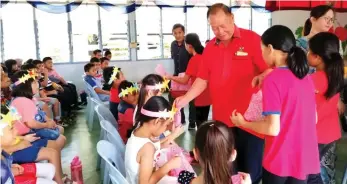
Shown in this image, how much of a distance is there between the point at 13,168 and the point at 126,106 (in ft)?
3.74

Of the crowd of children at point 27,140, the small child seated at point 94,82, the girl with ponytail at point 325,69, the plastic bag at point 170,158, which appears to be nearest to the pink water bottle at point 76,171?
the crowd of children at point 27,140

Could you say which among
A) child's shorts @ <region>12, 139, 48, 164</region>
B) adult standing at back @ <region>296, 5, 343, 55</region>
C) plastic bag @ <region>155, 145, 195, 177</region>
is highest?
adult standing at back @ <region>296, 5, 343, 55</region>

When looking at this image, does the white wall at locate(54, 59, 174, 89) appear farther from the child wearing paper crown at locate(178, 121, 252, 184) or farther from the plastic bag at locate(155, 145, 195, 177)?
the child wearing paper crown at locate(178, 121, 252, 184)

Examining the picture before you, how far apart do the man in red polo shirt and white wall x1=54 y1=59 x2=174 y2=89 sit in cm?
616

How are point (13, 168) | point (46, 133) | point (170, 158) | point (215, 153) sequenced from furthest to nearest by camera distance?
point (46, 133)
point (13, 168)
point (170, 158)
point (215, 153)

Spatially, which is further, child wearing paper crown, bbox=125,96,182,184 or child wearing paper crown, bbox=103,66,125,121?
child wearing paper crown, bbox=103,66,125,121

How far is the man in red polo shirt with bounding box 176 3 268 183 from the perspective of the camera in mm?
2119

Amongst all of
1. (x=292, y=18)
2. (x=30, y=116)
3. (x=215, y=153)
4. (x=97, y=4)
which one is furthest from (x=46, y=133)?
(x=292, y=18)

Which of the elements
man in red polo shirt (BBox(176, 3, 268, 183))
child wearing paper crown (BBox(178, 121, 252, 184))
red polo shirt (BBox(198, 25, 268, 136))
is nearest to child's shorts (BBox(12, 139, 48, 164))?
man in red polo shirt (BBox(176, 3, 268, 183))

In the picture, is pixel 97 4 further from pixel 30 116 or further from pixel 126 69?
pixel 30 116

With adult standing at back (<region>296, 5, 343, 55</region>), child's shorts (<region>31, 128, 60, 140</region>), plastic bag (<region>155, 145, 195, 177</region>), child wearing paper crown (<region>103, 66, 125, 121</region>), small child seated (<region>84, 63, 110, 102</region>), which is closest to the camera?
plastic bag (<region>155, 145, 195, 177</region>)

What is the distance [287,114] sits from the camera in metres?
1.56

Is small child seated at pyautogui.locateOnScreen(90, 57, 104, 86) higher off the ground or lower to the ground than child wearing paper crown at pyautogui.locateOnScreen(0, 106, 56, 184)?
higher

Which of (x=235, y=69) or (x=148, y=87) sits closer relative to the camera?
(x=235, y=69)
